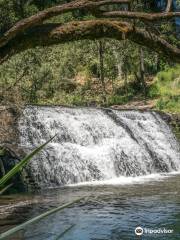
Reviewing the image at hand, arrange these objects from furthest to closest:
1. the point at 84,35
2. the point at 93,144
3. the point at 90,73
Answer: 1. the point at 90,73
2. the point at 93,144
3. the point at 84,35

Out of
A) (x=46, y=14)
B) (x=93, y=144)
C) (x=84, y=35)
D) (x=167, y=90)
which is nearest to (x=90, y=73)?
(x=167, y=90)

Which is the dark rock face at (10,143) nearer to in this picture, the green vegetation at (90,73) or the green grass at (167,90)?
the green grass at (167,90)

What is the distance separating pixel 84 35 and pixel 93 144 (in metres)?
14.8

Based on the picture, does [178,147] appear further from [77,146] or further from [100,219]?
[100,219]

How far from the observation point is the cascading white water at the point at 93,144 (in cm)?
1731

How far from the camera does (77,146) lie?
19422 mm

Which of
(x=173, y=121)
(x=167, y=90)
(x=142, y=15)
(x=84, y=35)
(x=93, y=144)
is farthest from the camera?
(x=167, y=90)

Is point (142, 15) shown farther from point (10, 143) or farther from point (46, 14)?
point (10, 143)

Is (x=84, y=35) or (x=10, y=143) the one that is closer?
(x=84, y=35)

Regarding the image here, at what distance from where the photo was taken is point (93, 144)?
2045 cm

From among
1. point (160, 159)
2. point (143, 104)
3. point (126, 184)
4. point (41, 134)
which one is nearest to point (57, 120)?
point (41, 134)

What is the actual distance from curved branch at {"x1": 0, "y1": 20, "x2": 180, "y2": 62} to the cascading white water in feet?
35.5

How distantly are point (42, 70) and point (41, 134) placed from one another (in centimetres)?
Result: 1944

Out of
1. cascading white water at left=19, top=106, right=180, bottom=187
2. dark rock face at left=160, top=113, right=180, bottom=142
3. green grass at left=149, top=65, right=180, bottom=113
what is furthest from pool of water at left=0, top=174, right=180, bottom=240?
green grass at left=149, top=65, right=180, bottom=113
